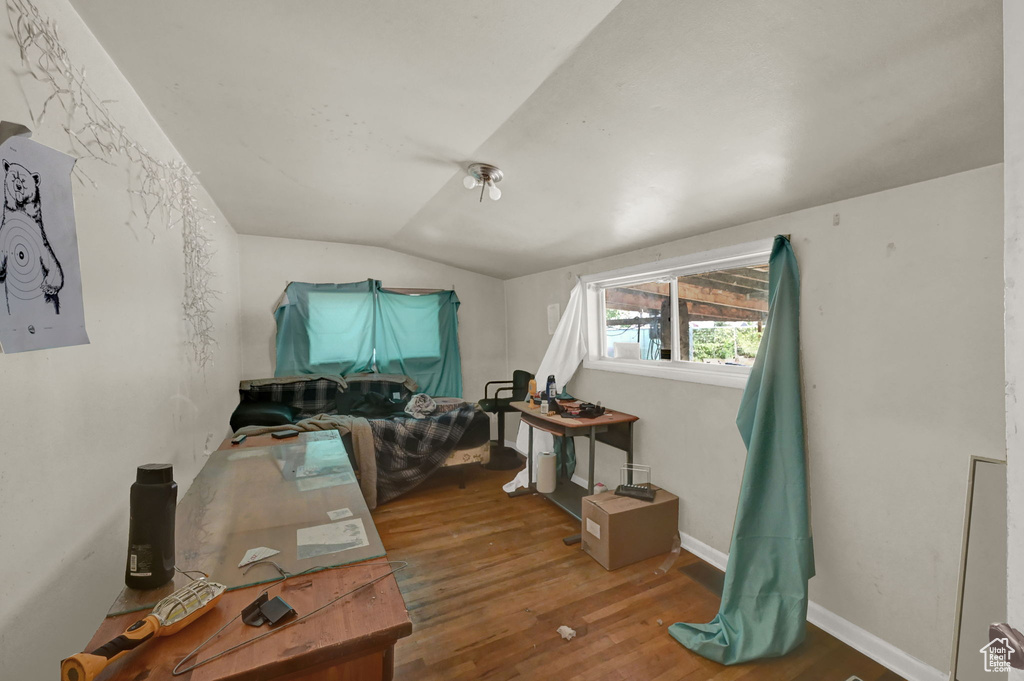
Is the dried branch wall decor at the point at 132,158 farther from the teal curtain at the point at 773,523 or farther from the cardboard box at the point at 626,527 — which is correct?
the teal curtain at the point at 773,523

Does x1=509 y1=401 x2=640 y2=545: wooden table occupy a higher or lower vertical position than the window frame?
lower

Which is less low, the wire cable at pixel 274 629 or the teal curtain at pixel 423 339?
the teal curtain at pixel 423 339

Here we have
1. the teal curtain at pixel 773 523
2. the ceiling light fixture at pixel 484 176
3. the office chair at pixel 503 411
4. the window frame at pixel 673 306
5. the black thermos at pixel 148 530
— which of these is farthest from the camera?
the office chair at pixel 503 411

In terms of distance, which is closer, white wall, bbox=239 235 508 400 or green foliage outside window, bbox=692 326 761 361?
green foliage outside window, bbox=692 326 761 361

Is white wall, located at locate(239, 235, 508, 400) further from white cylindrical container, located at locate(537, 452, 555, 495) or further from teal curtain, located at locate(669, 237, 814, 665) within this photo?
teal curtain, located at locate(669, 237, 814, 665)

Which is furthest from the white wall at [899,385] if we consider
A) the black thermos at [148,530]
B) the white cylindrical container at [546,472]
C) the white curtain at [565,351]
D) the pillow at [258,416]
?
the pillow at [258,416]

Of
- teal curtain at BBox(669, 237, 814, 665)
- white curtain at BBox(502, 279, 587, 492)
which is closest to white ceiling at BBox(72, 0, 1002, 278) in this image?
teal curtain at BBox(669, 237, 814, 665)

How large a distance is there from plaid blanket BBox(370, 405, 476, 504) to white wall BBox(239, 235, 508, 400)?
47.6 inches

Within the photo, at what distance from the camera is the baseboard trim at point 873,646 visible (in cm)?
159

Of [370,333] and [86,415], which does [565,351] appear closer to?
[370,333]

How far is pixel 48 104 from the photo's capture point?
2.74 feet

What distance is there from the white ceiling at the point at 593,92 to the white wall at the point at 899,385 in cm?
18

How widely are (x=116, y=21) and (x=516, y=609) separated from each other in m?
2.64

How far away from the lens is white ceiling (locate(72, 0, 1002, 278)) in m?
1.04
